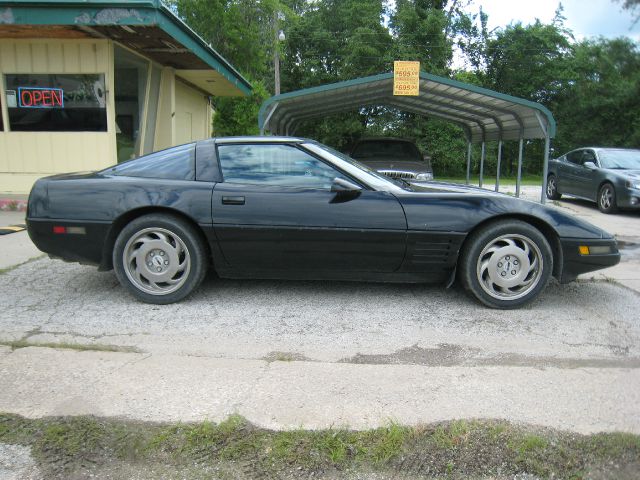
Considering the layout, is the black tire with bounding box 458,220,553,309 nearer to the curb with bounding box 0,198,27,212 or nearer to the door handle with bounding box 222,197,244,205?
the door handle with bounding box 222,197,244,205

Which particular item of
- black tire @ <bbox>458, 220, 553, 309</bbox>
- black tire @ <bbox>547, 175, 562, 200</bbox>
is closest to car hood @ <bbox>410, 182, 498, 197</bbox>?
black tire @ <bbox>458, 220, 553, 309</bbox>

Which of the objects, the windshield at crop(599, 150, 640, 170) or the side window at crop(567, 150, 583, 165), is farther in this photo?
the side window at crop(567, 150, 583, 165)

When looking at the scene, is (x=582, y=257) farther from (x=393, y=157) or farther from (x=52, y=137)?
(x=52, y=137)

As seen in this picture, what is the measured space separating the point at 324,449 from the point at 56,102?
28.3 feet

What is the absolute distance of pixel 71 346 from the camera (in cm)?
348

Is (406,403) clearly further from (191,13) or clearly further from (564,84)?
(564,84)

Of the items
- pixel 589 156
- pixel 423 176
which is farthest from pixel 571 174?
pixel 423 176

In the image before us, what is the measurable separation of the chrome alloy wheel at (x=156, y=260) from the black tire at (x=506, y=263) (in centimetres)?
226

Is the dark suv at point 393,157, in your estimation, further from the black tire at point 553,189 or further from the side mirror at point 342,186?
the side mirror at point 342,186

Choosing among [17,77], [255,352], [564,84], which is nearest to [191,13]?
[17,77]

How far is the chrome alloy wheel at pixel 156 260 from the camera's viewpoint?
13.9 ft

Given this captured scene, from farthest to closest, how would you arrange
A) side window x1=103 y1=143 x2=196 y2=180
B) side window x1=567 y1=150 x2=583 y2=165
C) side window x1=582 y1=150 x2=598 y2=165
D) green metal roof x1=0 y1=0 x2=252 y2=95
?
side window x1=567 y1=150 x2=583 y2=165, side window x1=582 y1=150 x2=598 y2=165, green metal roof x1=0 y1=0 x2=252 y2=95, side window x1=103 y1=143 x2=196 y2=180

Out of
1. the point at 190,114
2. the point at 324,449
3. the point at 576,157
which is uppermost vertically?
the point at 190,114

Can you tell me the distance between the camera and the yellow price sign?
9.40 meters
